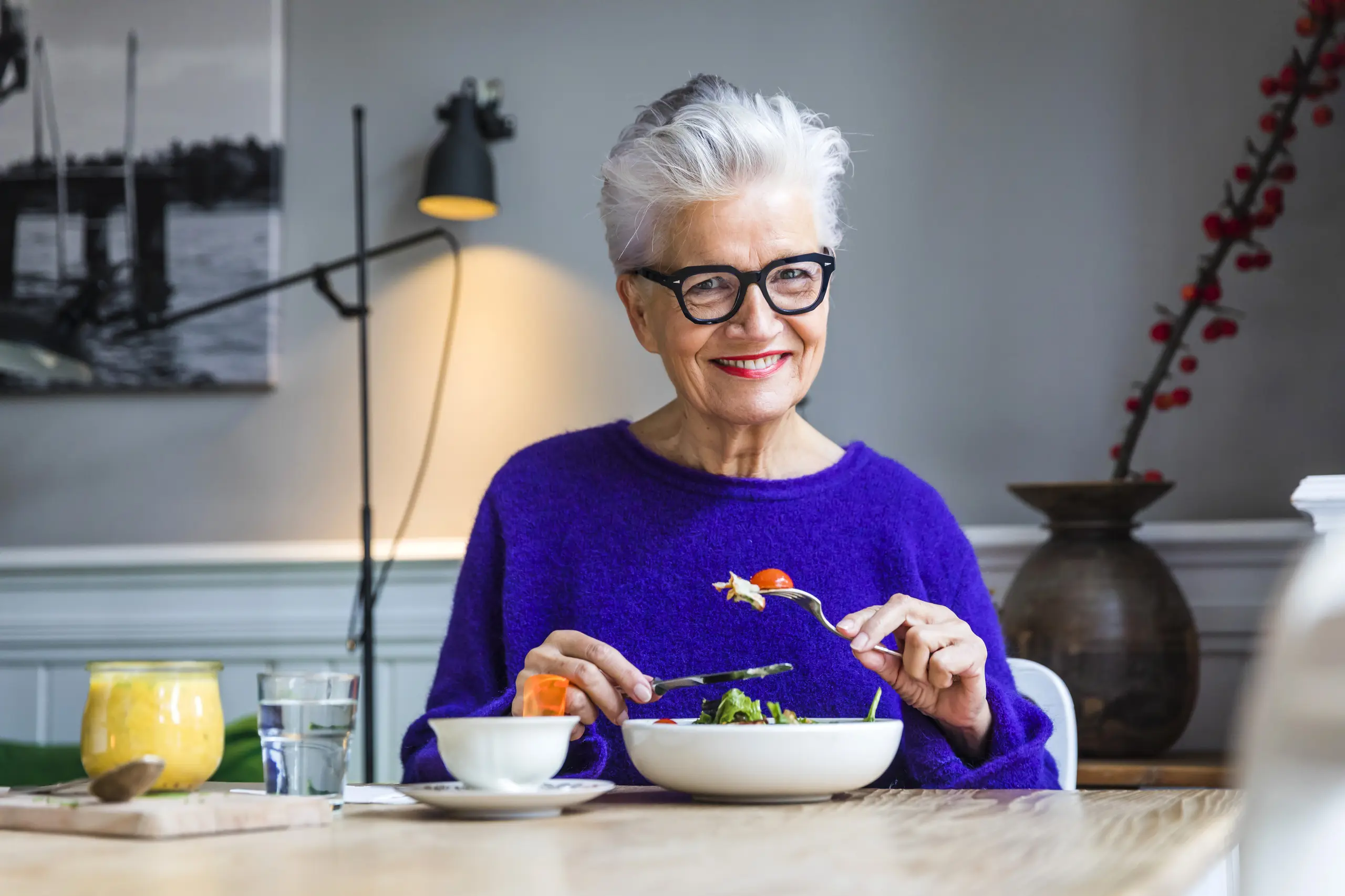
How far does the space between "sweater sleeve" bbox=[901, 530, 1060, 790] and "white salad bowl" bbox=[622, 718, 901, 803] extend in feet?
0.77

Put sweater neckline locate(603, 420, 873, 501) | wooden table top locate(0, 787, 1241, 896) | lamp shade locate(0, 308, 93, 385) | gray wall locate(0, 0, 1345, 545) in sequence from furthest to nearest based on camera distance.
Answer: lamp shade locate(0, 308, 93, 385) → gray wall locate(0, 0, 1345, 545) → sweater neckline locate(603, 420, 873, 501) → wooden table top locate(0, 787, 1241, 896)

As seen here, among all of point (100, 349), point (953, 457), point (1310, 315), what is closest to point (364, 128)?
point (100, 349)

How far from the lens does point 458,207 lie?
267 cm

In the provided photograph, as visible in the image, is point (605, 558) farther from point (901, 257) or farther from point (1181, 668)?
point (901, 257)

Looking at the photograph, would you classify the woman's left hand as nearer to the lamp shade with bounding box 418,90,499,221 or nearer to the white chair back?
the white chair back

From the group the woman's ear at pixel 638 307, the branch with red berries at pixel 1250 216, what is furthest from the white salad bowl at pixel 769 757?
the branch with red berries at pixel 1250 216

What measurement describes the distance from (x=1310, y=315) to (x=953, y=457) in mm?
679

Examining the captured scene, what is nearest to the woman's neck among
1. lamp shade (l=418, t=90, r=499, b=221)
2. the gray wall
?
the gray wall

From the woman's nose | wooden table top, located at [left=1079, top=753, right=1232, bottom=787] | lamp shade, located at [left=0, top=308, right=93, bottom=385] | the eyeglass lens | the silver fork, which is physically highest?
lamp shade, located at [left=0, top=308, right=93, bottom=385]

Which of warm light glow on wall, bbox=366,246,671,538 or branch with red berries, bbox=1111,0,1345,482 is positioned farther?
warm light glow on wall, bbox=366,246,671,538

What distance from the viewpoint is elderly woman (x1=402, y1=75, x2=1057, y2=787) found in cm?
150

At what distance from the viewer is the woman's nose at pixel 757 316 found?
1.48 m

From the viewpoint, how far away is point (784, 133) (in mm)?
1518

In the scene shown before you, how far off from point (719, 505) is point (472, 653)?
33cm
